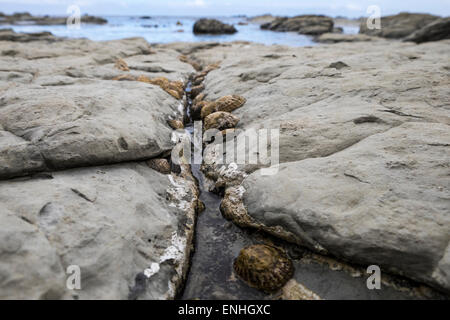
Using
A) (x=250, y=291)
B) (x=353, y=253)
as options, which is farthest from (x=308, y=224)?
(x=250, y=291)

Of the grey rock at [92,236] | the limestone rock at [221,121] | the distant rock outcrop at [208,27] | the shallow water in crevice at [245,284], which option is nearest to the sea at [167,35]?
the distant rock outcrop at [208,27]

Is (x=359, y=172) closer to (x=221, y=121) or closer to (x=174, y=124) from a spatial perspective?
(x=221, y=121)

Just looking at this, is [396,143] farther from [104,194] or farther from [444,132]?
[104,194]

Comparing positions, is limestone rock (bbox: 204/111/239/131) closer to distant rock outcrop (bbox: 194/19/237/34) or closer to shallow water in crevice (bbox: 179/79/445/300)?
shallow water in crevice (bbox: 179/79/445/300)

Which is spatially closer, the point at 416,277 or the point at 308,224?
the point at 416,277

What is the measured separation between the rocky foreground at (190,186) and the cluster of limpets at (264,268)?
1.20 ft

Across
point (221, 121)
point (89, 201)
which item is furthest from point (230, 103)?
point (89, 201)

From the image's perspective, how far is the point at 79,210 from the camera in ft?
9.67

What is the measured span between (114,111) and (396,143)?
431cm

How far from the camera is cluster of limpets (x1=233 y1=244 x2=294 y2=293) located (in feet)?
9.18

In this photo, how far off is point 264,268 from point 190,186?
1.96m

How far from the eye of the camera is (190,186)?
4.41m

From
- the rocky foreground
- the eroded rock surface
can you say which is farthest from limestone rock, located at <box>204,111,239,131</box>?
the eroded rock surface

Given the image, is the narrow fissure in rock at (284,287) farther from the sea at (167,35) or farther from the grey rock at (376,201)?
the sea at (167,35)
